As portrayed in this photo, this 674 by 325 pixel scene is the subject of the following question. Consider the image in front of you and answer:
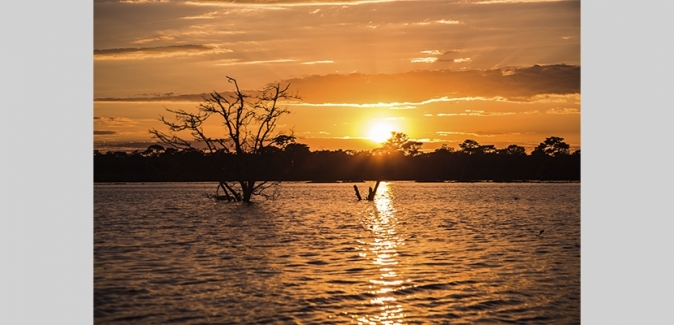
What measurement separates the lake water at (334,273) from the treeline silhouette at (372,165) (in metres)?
2.44

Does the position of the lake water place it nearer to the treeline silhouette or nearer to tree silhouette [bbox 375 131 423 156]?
the treeline silhouette

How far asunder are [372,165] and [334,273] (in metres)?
28.8

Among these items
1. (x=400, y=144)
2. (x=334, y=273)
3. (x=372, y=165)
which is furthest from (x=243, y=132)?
(x=334, y=273)

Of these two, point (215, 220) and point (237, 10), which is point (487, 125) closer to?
point (237, 10)

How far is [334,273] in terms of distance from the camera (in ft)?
61.2

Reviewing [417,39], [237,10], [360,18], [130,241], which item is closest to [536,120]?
[417,39]

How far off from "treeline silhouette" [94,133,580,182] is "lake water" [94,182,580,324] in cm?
244

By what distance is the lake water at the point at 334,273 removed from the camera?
14406mm

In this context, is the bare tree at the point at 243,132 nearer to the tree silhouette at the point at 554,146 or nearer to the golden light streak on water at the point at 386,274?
the golden light streak on water at the point at 386,274

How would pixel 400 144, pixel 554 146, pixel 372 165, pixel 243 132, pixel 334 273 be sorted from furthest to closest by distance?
pixel 372 165
pixel 243 132
pixel 400 144
pixel 554 146
pixel 334 273

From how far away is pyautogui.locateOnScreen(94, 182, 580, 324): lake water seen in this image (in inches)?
567

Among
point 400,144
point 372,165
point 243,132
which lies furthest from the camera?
point 372,165

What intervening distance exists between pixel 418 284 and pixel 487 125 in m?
6.45

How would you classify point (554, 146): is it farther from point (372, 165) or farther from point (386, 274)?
point (372, 165)
